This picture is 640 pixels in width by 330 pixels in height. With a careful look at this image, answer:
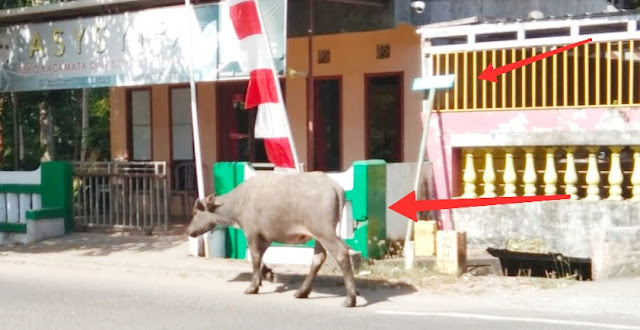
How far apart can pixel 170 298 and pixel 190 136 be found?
7666 millimetres

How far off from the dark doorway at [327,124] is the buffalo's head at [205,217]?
5598 millimetres

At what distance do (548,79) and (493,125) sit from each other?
90cm

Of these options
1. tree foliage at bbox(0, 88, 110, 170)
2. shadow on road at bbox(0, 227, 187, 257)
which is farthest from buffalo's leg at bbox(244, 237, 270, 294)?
tree foliage at bbox(0, 88, 110, 170)

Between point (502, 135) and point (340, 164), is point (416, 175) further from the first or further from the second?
point (340, 164)

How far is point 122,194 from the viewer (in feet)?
44.9

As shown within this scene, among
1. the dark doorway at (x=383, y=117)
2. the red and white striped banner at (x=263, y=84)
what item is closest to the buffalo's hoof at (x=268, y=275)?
the red and white striped banner at (x=263, y=84)

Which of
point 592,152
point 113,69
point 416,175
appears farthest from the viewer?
point 113,69

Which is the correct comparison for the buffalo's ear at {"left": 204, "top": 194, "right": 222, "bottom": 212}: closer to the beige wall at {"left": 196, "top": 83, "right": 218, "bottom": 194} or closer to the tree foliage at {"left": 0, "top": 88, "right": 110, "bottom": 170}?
the beige wall at {"left": 196, "top": 83, "right": 218, "bottom": 194}

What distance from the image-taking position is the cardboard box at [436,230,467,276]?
33.6 ft

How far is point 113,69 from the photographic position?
43.7 ft

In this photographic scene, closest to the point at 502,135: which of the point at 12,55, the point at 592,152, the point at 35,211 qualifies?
the point at 592,152

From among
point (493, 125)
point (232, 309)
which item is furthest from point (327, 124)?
point (232, 309)

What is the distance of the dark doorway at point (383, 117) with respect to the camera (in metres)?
14.7

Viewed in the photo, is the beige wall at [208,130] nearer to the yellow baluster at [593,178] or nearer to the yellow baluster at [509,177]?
the yellow baluster at [509,177]
